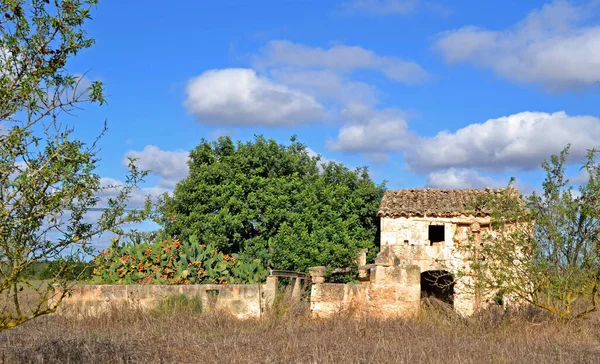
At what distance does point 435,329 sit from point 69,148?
895 centimetres

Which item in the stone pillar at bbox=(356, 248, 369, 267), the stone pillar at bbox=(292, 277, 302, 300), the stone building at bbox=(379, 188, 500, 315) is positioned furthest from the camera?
the stone building at bbox=(379, 188, 500, 315)

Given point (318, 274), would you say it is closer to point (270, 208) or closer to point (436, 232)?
point (270, 208)

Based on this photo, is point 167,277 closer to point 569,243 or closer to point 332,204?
point 332,204

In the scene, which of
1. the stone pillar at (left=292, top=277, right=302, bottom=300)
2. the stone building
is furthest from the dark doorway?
the stone pillar at (left=292, top=277, right=302, bottom=300)

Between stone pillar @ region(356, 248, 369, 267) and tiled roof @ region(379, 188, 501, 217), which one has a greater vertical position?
tiled roof @ region(379, 188, 501, 217)

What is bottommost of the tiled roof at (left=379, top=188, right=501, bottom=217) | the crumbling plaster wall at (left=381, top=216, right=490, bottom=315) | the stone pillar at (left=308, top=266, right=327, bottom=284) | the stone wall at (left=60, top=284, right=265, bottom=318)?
the stone wall at (left=60, top=284, right=265, bottom=318)

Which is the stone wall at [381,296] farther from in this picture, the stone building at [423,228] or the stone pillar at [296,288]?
the stone building at [423,228]

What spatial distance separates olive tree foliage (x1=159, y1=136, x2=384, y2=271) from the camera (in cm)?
2172

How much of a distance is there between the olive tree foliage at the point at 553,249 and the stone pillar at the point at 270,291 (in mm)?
5056

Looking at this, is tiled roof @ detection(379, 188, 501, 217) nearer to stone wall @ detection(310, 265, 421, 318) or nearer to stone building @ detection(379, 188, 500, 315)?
stone building @ detection(379, 188, 500, 315)

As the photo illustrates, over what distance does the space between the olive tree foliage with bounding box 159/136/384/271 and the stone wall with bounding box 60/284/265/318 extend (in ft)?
18.3

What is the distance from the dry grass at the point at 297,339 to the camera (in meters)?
9.66

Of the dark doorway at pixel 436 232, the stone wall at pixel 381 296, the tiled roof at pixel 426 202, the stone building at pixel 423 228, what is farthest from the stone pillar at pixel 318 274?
the dark doorway at pixel 436 232

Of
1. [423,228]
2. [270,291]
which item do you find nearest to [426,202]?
[423,228]
